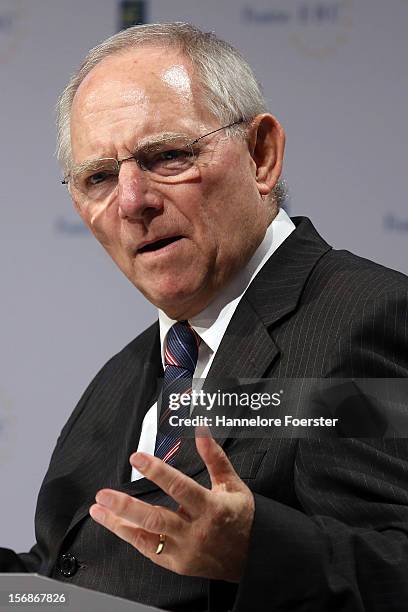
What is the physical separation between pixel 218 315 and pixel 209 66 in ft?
1.73

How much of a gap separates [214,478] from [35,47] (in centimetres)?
237

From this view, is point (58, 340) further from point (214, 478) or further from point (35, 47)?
point (214, 478)

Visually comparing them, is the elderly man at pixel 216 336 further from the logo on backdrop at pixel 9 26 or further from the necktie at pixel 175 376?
the logo on backdrop at pixel 9 26

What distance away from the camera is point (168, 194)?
203 cm

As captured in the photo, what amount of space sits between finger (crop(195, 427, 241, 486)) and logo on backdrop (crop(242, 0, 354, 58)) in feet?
6.82

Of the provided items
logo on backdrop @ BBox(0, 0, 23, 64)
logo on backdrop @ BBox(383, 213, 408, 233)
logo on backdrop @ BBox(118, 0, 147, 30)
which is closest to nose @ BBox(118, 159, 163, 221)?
logo on backdrop @ BBox(383, 213, 408, 233)

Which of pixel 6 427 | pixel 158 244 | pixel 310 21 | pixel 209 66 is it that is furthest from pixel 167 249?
pixel 6 427

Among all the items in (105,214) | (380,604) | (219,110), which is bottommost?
(380,604)

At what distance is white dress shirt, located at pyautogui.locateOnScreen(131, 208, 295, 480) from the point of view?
208 centimetres

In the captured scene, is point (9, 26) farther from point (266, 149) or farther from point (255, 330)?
point (255, 330)

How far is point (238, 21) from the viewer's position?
10.7ft

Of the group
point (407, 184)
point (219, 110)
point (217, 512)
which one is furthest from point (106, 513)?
point (407, 184)

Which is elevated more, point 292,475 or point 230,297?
point 230,297

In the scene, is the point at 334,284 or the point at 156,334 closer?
the point at 334,284
